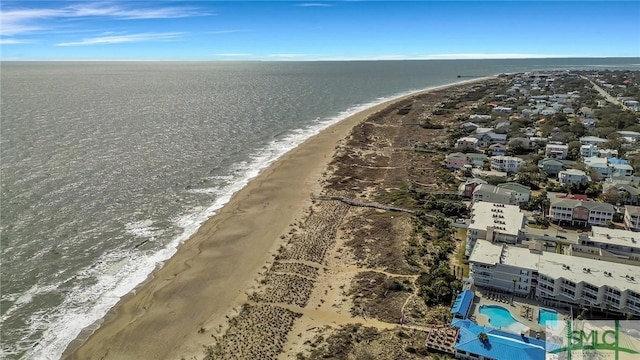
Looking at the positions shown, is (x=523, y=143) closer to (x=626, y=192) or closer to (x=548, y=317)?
(x=626, y=192)

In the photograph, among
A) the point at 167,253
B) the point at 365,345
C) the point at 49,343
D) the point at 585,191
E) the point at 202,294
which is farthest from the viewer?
the point at 585,191

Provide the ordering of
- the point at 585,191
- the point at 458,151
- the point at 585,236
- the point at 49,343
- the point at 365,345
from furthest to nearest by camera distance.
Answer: the point at 458,151 → the point at 585,191 → the point at 585,236 → the point at 49,343 → the point at 365,345

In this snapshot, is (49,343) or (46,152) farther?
(46,152)

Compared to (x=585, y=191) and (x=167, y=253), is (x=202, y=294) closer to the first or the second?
(x=167, y=253)

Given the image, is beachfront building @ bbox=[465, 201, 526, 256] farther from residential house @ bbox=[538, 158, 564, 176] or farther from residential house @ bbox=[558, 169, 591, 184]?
residential house @ bbox=[538, 158, 564, 176]


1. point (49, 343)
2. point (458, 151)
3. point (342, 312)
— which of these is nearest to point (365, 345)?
point (342, 312)

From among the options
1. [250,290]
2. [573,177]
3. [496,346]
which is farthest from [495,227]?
[573,177]
